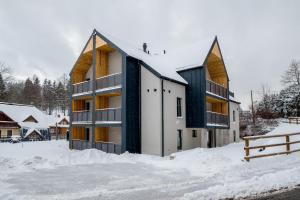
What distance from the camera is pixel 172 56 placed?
26.9 meters

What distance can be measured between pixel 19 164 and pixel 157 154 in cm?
977

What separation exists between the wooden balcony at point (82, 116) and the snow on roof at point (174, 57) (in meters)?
7.21

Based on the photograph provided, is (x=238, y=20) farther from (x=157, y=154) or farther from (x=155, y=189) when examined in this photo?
(x=155, y=189)

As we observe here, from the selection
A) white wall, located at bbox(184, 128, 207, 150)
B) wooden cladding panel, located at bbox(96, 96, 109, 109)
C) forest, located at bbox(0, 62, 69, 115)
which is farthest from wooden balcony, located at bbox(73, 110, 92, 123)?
forest, located at bbox(0, 62, 69, 115)

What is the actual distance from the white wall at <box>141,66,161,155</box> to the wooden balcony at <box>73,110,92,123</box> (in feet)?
18.9

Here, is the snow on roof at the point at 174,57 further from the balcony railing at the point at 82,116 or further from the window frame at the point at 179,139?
the balcony railing at the point at 82,116

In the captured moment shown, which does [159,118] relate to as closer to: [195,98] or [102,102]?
[195,98]

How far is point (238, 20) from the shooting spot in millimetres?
20406

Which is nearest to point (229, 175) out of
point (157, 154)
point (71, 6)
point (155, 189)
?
point (155, 189)

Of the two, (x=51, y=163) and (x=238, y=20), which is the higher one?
(x=238, y=20)

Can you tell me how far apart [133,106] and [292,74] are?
46.9 meters

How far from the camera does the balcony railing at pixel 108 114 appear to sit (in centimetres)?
1995

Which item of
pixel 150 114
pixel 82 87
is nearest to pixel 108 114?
pixel 150 114

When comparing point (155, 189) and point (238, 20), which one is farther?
point (238, 20)
